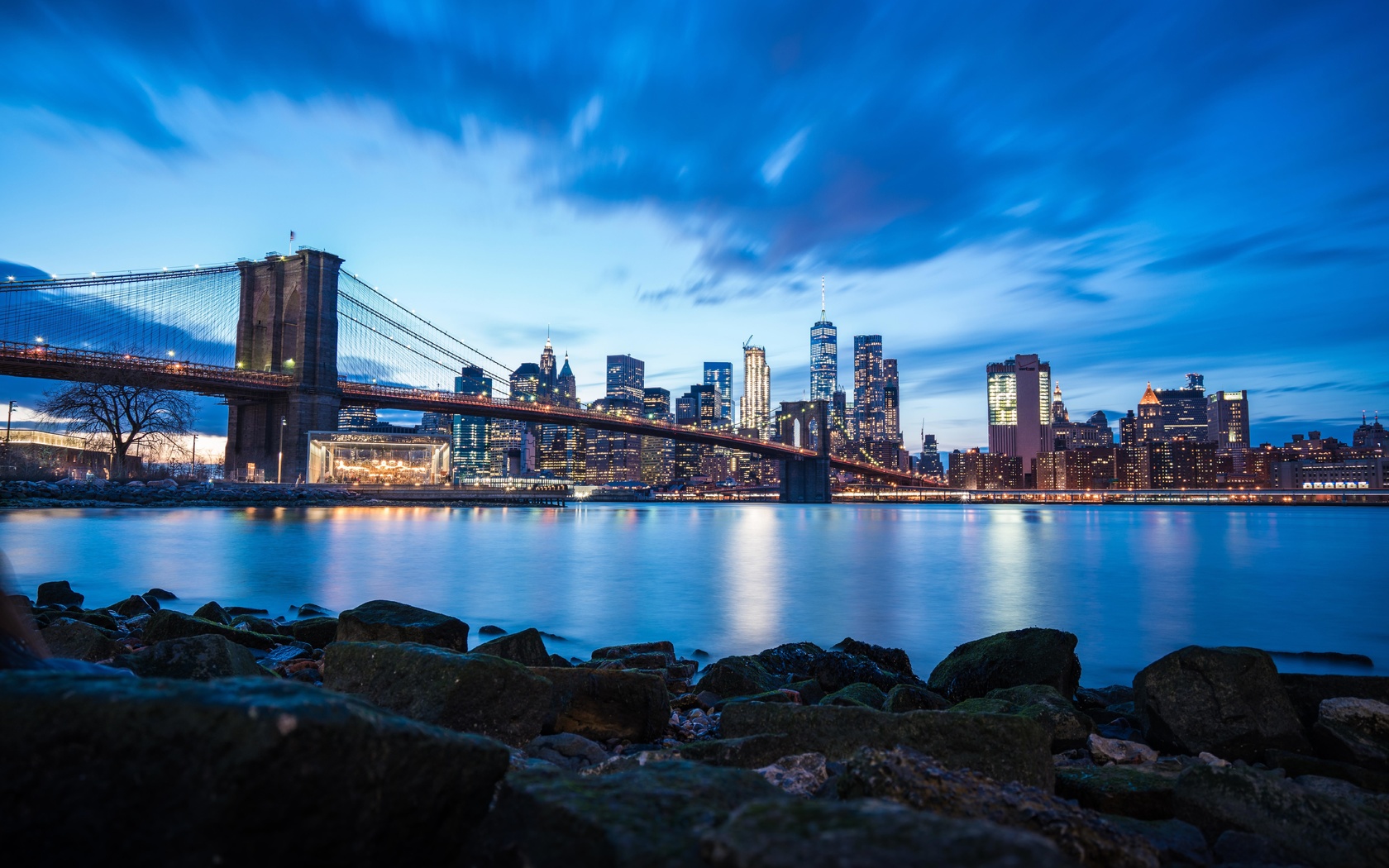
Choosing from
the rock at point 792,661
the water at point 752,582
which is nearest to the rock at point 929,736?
the rock at point 792,661

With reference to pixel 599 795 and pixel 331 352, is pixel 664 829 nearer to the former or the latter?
pixel 599 795

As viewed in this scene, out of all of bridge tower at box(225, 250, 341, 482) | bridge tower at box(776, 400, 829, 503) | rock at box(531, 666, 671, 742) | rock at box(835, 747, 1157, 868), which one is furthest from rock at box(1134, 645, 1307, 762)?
bridge tower at box(776, 400, 829, 503)

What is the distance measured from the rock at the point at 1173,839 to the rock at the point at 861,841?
1.59 m

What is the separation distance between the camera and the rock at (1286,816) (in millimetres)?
2795

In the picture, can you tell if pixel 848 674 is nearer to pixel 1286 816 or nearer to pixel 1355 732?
pixel 1355 732

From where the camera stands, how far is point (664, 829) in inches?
71.6

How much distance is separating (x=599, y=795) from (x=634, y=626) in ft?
35.0

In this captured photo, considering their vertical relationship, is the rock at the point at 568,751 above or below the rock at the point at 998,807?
below

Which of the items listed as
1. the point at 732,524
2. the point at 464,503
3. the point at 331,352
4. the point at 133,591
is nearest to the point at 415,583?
the point at 133,591

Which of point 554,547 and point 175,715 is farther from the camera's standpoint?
point 554,547

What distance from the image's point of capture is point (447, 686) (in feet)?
12.6

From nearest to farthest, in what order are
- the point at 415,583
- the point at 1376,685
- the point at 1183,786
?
the point at 1183,786 → the point at 1376,685 → the point at 415,583

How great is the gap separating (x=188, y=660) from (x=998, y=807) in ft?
14.2

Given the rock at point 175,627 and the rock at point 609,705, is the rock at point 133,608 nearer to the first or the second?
the rock at point 175,627
